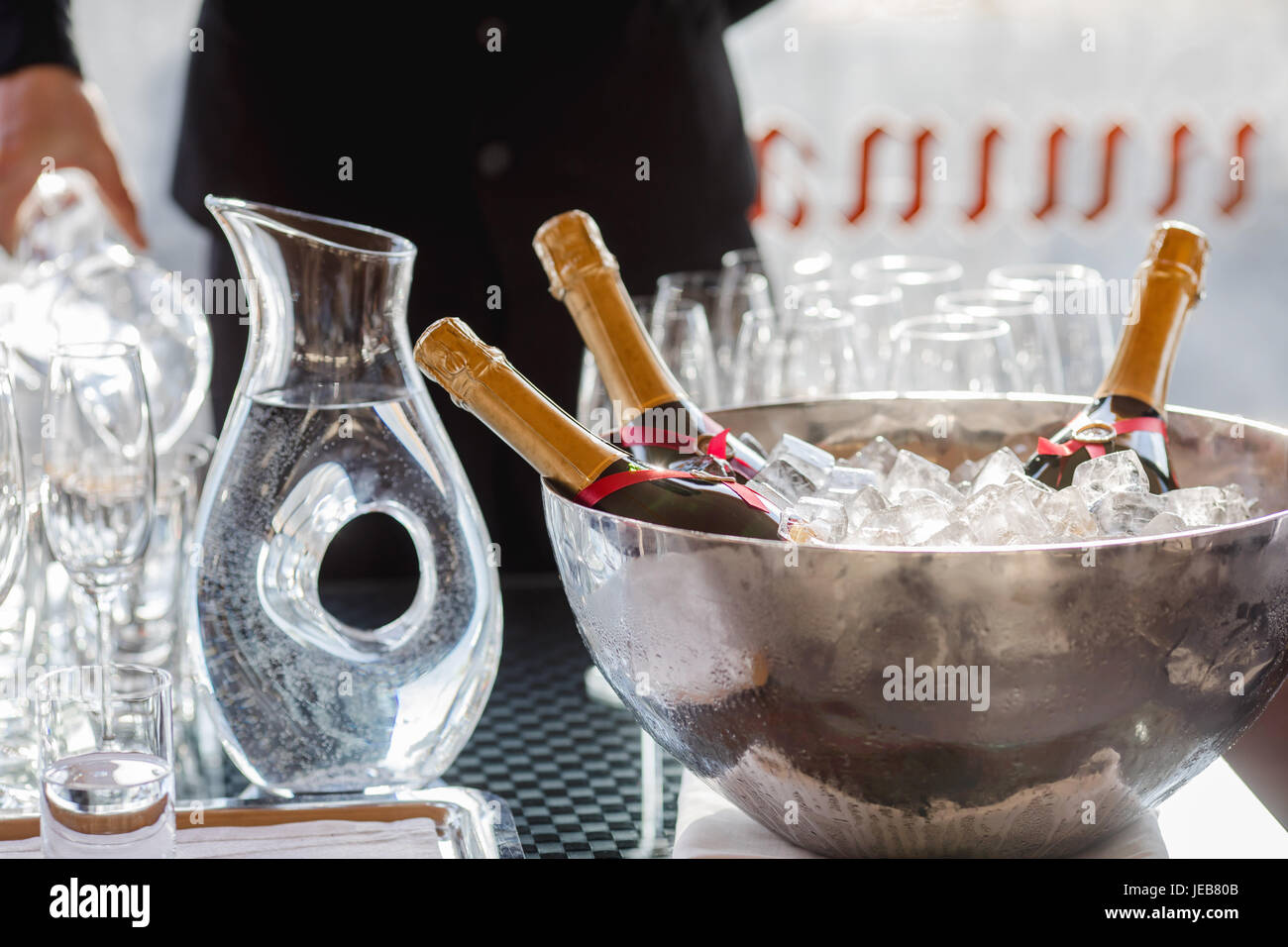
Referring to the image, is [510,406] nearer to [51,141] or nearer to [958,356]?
[958,356]

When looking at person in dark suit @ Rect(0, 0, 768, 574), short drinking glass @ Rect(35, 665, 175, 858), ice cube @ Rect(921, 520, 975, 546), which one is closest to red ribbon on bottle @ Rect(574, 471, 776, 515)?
ice cube @ Rect(921, 520, 975, 546)

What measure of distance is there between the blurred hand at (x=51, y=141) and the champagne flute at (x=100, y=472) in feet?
2.41

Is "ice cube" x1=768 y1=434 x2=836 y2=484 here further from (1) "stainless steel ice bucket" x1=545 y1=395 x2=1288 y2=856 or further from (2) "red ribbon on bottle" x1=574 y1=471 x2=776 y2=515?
(1) "stainless steel ice bucket" x1=545 y1=395 x2=1288 y2=856

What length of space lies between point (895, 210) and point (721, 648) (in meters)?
5.84

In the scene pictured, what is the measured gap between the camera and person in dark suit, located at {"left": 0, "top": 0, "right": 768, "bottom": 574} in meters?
1.64

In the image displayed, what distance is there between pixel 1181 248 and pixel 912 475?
245 mm

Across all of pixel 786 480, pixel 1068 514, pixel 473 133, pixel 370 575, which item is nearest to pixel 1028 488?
pixel 1068 514

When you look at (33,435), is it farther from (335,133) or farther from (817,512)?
(335,133)

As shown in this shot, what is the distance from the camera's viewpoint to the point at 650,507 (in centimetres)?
74

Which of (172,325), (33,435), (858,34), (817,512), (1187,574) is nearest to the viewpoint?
(1187,574)

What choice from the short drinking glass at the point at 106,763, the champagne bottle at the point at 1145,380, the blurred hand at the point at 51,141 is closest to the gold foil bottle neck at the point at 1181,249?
the champagne bottle at the point at 1145,380

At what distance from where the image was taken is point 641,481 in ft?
2.42

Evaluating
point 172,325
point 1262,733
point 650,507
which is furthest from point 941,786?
point 172,325

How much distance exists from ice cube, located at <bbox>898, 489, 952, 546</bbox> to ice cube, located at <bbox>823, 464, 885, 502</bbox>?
2.4 inches
